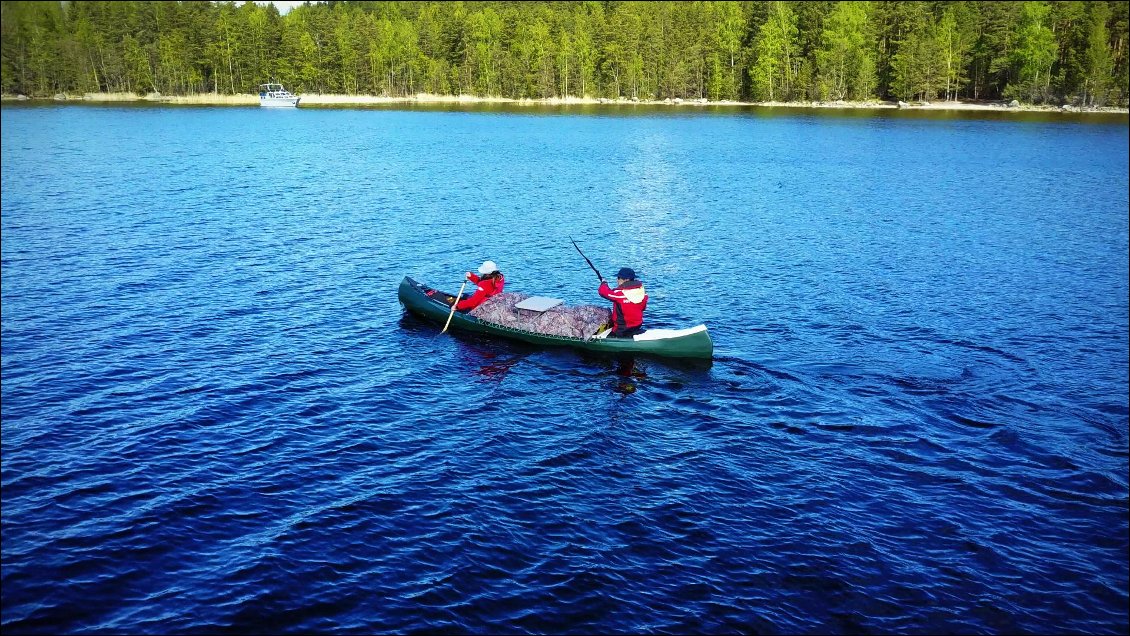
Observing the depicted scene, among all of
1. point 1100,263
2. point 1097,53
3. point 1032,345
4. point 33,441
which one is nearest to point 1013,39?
point 1097,53

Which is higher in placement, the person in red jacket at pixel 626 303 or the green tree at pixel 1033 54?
the green tree at pixel 1033 54

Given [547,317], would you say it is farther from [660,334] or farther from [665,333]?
[665,333]

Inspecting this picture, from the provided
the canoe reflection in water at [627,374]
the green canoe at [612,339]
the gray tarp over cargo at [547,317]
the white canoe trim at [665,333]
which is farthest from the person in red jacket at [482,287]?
the white canoe trim at [665,333]

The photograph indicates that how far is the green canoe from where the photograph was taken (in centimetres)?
2723

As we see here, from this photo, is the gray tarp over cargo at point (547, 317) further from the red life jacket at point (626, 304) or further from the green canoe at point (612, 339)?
the red life jacket at point (626, 304)

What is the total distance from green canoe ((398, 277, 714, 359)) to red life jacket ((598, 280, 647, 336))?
22.0 inches

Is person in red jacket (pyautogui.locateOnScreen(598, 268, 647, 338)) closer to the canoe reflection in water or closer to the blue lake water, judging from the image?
the canoe reflection in water

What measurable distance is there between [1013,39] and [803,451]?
165047 millimetres

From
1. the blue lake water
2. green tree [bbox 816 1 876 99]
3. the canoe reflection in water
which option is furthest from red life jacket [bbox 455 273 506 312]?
green tree [bbox 816 1 876 99]

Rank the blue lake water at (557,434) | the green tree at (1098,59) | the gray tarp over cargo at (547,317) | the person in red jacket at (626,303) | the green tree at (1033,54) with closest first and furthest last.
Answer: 1. the blue lake water at (557,434)
2. the person in red jacket at (626,303)
3. the gray tarp over cargo at (547,317)
4. the green tree at (1098,59)
5. the green tree at (1033,54)

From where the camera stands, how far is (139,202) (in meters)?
58.0

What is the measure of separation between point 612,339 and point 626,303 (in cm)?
128

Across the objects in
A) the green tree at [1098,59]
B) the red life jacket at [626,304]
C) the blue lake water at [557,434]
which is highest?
the green tree at [1098,59]

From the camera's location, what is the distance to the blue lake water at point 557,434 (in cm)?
1552
